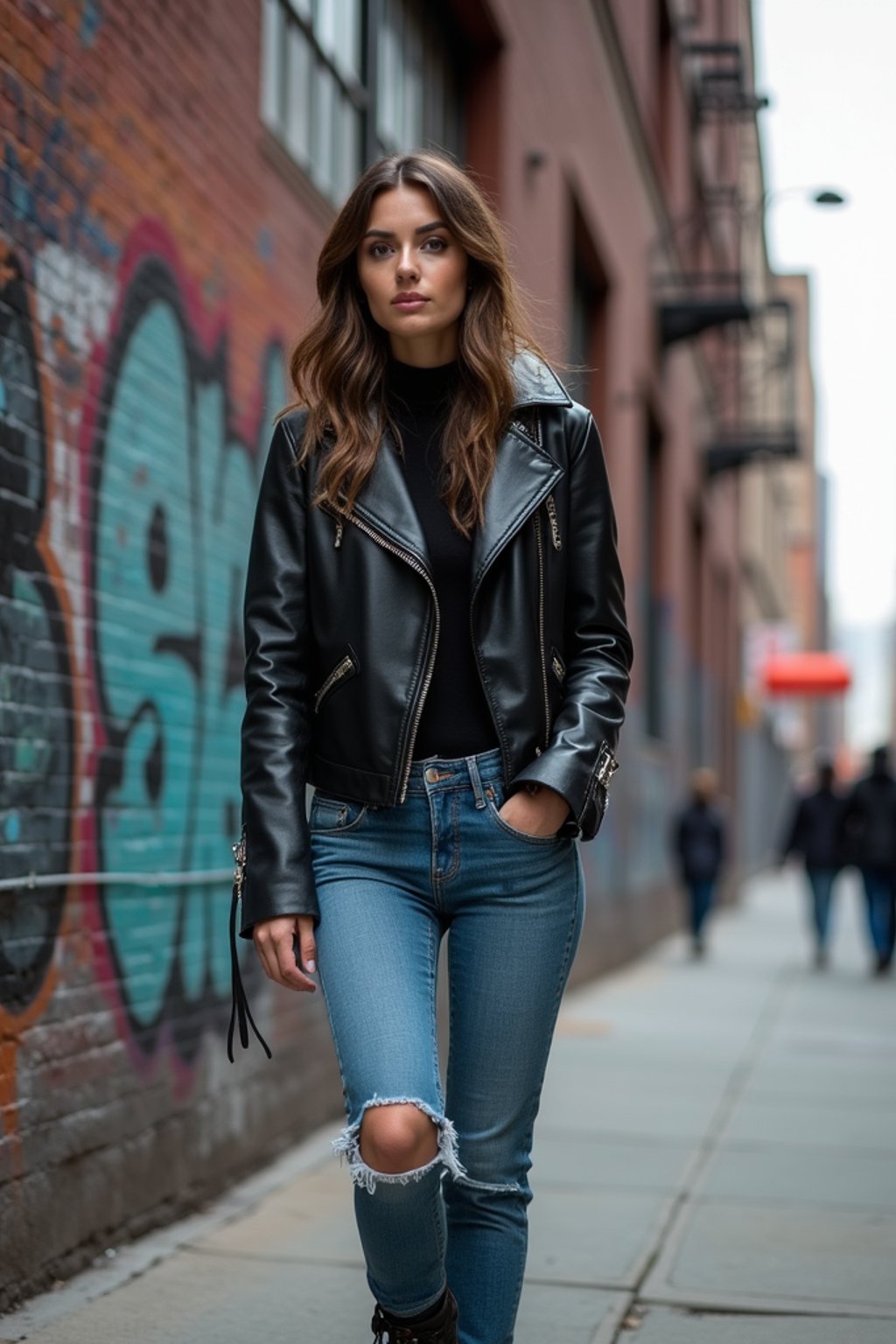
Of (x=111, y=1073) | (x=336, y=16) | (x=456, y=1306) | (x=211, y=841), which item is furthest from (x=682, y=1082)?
(x=456, y=1306)

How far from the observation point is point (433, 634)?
2998mm

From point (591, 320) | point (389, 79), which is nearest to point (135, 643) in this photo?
point (389, 79)

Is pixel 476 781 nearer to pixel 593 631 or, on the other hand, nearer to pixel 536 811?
pixel 536 811

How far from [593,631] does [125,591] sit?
86.9 inches

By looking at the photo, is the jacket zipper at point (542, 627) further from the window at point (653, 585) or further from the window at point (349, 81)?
the window at point (653, 585)

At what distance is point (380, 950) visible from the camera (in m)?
2.87

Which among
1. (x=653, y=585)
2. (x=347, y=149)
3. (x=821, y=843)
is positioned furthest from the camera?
(x=653, y=585)

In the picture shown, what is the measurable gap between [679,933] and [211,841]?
51.1 ft

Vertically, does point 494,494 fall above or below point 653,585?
below

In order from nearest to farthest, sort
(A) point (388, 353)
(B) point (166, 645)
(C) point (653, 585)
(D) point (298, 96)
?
(A) point (388, 353), (B) point (166, 645), (D) point (298, 96), (C) point (653, 585)

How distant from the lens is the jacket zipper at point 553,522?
10.3 ft

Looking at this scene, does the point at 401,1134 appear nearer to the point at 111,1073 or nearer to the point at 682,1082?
the point at 111,1073

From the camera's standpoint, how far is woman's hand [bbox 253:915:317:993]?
2898mm

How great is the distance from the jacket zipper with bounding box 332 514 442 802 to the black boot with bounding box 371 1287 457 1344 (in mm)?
829
